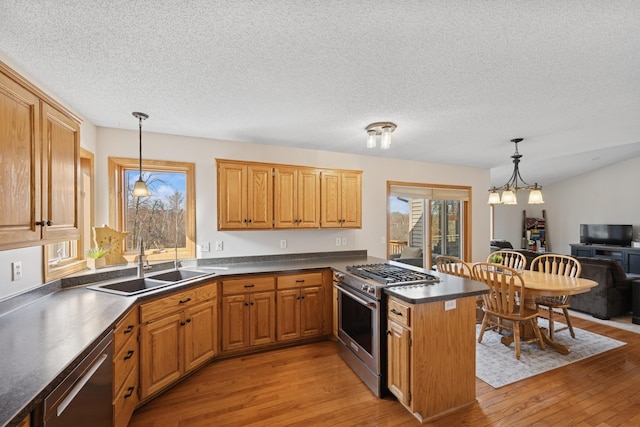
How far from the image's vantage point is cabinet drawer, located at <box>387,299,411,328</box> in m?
2.02

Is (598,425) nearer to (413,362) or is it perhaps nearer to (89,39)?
(413,362)

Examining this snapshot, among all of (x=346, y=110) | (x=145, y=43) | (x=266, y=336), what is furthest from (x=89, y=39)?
(x=266, y=336)

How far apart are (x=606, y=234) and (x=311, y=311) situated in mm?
8247

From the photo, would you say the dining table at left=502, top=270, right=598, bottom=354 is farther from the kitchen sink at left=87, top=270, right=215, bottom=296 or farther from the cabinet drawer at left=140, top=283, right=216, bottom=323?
the kitchen sink at left=87, top=270, right=215, bottom=296

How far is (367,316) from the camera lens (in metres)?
2.42

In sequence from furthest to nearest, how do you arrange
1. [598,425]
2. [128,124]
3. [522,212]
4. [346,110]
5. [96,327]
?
[522,212], [128,124], [346,110], [598,425], [96,327]

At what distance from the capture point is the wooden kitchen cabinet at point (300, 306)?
308 centimetres

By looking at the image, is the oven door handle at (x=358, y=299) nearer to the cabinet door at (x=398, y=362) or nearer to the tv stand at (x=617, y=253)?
the cabinet door at (x=398, y=362)

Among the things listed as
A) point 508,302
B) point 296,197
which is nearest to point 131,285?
point 296,197

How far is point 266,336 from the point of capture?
3.02m

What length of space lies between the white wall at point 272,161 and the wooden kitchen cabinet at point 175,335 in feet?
2.94

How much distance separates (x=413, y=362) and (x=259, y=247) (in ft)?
7.45

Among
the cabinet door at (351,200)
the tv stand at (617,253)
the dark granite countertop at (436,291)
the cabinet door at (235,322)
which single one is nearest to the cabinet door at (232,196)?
the cabinet door at (235,322)

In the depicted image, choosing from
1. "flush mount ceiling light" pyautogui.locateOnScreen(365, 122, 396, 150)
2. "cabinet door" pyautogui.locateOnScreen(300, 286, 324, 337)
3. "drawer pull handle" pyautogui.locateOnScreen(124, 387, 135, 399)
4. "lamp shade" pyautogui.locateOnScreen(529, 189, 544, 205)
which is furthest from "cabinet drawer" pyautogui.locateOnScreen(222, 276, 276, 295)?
"lamp shade" pyautogui.locateOnScreen(529, 189, 544, 205)
